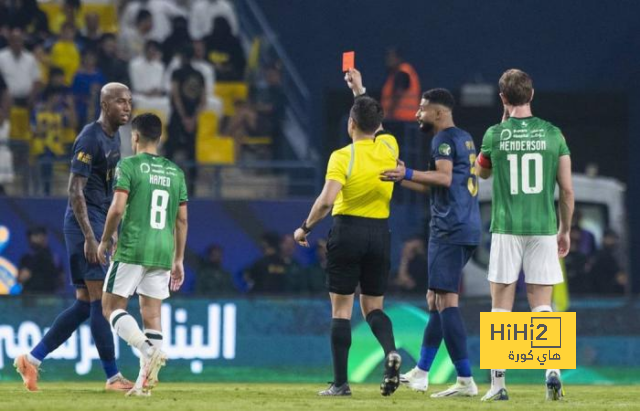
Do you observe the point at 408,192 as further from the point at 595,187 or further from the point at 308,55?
the point at 308,55

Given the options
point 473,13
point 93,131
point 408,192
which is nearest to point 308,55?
point 473,13

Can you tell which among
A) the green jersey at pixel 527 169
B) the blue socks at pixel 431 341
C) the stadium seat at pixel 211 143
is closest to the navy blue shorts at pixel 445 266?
the blue socks at pixel 431 341

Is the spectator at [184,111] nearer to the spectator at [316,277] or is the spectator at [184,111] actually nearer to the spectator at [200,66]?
the spectator at [200,66]

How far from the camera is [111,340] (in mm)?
10508

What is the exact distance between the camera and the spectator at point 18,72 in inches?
755

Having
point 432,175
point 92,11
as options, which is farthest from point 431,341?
point 92,11

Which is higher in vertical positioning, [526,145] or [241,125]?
[241,125]

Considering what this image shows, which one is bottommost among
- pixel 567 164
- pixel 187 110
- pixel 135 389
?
pixel 135 389

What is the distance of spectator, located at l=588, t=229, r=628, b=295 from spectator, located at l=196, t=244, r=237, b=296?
426cm

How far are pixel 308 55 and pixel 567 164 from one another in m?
12.8

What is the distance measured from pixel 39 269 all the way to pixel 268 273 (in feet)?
8.29

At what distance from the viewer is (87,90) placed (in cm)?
1891

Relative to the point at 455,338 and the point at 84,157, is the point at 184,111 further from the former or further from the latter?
the point at 455,338

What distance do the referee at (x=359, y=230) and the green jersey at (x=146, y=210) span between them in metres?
0.92
